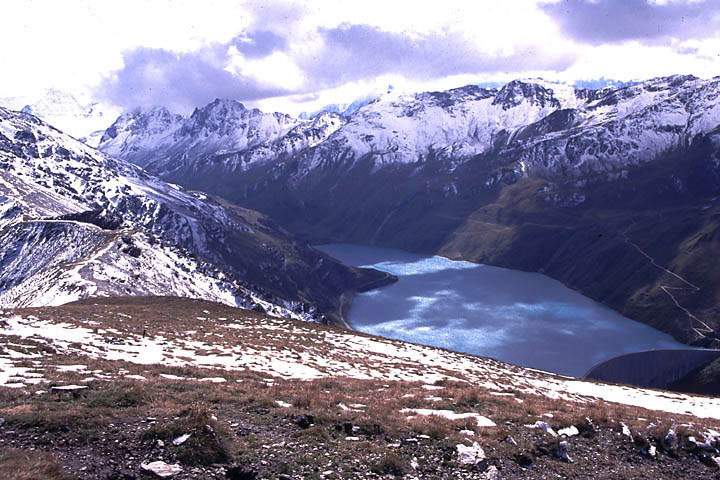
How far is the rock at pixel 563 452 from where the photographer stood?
2128 cm

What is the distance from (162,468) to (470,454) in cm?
1011

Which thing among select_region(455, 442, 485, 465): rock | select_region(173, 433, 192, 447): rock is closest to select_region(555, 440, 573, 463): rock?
select_region(455, 442, 485, 465): rock

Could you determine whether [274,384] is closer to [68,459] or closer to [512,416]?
[512,416]

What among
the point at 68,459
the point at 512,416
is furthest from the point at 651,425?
the point at 68,459

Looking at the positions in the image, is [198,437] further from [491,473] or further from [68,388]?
[491,473]

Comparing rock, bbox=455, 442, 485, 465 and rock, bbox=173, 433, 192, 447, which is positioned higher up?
rock, bbox=455, 442, 485, 465

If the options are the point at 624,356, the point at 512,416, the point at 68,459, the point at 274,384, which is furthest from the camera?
the point at 624,356

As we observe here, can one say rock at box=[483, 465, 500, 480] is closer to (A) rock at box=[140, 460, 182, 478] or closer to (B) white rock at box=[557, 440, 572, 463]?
(B) white rock at box=[557, 440, 572, 463]

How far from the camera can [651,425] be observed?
26.2 meters

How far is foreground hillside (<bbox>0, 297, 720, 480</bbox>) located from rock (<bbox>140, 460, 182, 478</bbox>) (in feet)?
0.21

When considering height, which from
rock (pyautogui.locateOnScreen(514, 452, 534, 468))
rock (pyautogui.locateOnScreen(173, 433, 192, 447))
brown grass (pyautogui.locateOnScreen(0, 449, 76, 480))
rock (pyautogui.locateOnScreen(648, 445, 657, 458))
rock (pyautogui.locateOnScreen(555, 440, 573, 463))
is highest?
rock (pyautogui.locateOnScreen(648, 445, 657, 458))

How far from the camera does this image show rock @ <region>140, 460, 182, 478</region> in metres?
16.5

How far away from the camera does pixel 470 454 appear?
20.0 metres

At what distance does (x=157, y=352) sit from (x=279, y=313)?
277 ft
